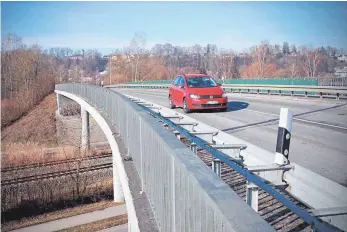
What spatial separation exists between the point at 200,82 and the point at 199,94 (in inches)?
48.3

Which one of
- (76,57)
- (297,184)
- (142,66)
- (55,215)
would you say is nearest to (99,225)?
(55,215)

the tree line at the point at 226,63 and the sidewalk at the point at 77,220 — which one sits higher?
the tree line at the point at 226,63

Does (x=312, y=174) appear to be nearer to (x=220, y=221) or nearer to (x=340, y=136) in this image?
(x=220, y=221)

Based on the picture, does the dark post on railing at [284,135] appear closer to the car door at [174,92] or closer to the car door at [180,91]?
the car door at [180,91]

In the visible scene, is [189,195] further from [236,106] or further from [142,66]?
[142,66]

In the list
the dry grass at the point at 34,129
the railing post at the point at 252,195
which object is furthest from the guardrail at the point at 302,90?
the dry grass at the point at 34,129

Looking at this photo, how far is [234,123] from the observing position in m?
9.92

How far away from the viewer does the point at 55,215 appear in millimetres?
19000

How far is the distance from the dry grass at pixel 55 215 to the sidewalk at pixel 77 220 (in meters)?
0.44

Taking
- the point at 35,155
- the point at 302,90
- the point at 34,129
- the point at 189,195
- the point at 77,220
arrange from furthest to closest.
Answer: the point at 34,129
the point at 35,155
the point at 302,90
the point at 77,220
the point at 189,195

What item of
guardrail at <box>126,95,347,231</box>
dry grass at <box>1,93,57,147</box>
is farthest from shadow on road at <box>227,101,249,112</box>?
dry grass at <box>1,93,57,147</box>

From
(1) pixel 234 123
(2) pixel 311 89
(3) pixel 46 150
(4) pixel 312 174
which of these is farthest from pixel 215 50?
(4) pixel 312 174

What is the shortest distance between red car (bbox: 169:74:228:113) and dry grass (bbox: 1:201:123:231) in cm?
991

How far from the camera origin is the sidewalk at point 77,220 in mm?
17011
